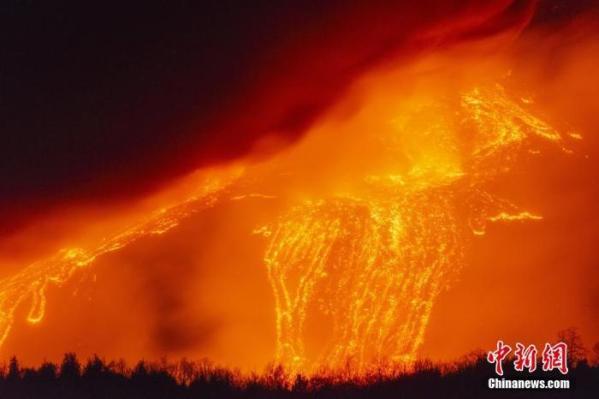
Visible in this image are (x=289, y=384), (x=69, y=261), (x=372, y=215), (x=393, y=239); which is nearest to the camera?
(x=289, y=384)

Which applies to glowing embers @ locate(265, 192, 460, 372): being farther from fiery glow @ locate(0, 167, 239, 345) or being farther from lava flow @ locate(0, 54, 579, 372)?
fiery glow @ locate(0, 167, 239, 345)

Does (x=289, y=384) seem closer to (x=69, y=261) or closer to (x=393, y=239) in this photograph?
(x=393, y=239)

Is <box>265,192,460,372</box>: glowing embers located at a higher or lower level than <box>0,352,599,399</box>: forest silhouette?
higher

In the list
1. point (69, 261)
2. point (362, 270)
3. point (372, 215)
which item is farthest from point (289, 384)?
point (69, 261)

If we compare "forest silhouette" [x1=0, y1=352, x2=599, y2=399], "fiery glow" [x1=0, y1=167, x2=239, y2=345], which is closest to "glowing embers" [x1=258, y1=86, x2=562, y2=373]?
"forest silhouette" [x1=0, y1=352, x2=599, y2=399]

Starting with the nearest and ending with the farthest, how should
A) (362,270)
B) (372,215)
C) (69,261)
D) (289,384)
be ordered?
(289,384), (362,270), (372,215), (69,261)

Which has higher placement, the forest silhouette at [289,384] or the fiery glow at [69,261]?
the fiery glow at [69,261]

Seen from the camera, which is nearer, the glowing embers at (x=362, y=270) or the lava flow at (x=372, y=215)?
the glowing embers at (x=362, y=270)

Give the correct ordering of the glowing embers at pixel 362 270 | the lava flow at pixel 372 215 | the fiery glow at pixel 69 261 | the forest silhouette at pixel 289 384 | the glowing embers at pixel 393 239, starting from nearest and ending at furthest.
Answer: the forest silhouette at pixel 289 384 → the glowing embers at pixel 362 270 → the glowing embers at pixel 393 239 → the lava flow at pixel 372 215 → the fiery glow at pixel 69 261

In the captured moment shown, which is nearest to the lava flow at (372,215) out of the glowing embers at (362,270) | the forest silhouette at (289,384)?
the glowing embers at (362,270)

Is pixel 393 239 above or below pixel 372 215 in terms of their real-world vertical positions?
below

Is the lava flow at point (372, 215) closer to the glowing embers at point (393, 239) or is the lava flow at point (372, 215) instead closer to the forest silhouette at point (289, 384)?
the glowing embers at point (393, 239)

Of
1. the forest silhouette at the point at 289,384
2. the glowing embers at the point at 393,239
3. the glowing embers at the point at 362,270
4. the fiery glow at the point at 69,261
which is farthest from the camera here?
the fiery glow at the point at 69,261

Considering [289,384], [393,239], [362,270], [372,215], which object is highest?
[372,215]
